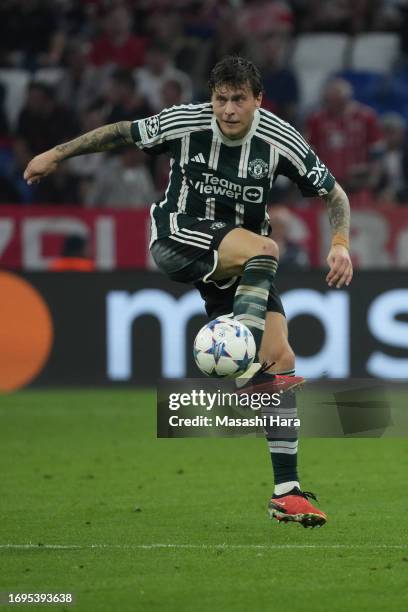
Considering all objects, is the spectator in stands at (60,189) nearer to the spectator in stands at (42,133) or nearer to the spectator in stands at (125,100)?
the spectator in stands at (42,133)

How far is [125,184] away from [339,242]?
8.77 meters

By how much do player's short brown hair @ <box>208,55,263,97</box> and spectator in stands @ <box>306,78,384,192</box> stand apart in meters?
8.73

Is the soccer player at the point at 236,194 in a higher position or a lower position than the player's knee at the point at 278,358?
higher

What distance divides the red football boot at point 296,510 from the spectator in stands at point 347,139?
8.80m

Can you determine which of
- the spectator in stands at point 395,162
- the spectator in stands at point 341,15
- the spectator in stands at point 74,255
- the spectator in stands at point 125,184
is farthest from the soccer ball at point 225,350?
the spectator in stands at point 341,15

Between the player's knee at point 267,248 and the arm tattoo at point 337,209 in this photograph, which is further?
the arm tattoo at point 337,209

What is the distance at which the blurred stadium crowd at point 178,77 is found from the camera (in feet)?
50.9

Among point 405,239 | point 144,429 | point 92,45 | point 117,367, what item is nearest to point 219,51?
point 92,45

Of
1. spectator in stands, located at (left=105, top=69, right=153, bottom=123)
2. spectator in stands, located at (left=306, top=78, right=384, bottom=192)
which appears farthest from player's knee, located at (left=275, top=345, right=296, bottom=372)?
Answer: spectator in stands, located at (left=105, top=69, right=153, bottom=123)

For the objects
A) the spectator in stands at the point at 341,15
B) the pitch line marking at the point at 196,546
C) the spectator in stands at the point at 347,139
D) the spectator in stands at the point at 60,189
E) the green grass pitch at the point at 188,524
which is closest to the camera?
the green grass pitch at the point at 188,524

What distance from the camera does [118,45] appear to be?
1733 centimetres

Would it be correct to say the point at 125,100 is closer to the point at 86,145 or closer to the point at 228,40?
the point at 228,40

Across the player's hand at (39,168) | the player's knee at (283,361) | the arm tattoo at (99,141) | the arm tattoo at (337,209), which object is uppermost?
the arm tattoo at (99,141)

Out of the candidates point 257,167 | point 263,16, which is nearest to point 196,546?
point 257,167
